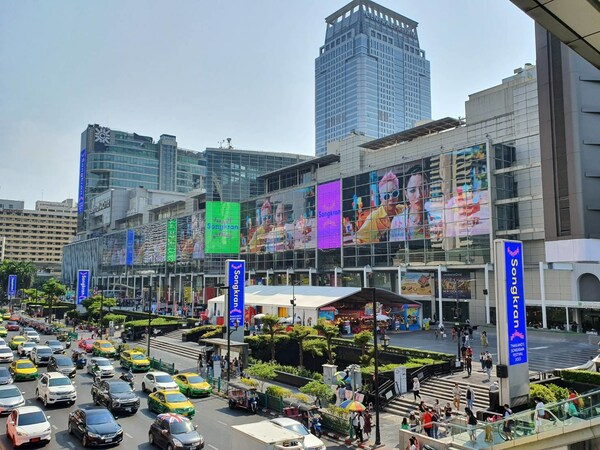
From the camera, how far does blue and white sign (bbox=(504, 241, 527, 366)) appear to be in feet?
82.0

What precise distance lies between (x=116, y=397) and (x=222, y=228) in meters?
74.1

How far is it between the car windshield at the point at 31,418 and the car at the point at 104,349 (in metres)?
25.2

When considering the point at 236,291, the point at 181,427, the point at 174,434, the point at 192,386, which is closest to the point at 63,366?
the point at 192,386

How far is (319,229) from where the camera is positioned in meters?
79.2

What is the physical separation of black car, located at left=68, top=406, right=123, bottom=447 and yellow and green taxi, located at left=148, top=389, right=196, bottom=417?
3.87 meters

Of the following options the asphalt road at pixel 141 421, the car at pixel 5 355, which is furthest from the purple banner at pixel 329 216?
the asphalt road at pixel 141 421

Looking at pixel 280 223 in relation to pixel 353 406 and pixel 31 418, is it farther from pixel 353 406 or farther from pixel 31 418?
pixel 31 418

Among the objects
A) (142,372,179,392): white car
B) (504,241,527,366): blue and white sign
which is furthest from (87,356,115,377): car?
(504,241,527,366): blue and white sign

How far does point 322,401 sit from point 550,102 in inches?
1419

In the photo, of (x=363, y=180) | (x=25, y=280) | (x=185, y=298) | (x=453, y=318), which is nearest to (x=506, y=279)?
(x=453, y=318)

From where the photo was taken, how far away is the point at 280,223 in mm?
88312

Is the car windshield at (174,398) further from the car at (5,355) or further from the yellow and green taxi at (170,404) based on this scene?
the car at (5,355)

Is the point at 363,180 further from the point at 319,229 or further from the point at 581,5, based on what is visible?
the point at 581,5

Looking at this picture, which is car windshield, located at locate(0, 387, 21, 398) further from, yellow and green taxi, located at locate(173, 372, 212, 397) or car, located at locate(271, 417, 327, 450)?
car, located at locate(271, 417, 327, 450)
